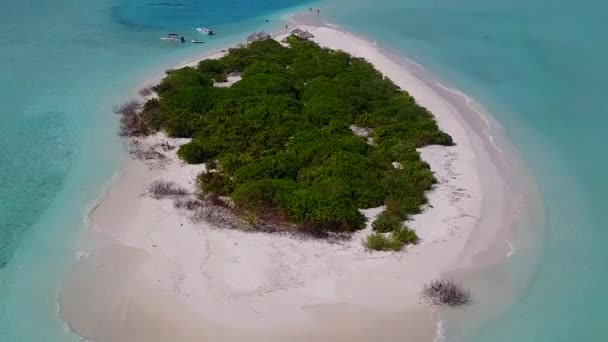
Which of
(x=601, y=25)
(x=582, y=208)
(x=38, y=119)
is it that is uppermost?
(x=601, y=25)

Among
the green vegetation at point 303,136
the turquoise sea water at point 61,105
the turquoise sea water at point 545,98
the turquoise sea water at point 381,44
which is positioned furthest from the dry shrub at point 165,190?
the turquoise sea water at point 545,98

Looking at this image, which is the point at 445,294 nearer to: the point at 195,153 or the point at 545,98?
the point at 195,153

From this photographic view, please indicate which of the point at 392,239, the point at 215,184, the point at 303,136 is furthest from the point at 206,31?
the point at 392,239

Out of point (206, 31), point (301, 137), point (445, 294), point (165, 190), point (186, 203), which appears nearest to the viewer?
point (445, 294)

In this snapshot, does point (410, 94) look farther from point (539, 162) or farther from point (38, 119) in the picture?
point (38, 119)

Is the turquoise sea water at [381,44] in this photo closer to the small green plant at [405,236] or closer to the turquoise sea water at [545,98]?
the turquoise sea water at [545,98]

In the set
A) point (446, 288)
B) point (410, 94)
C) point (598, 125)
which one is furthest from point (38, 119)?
point (598, 125)

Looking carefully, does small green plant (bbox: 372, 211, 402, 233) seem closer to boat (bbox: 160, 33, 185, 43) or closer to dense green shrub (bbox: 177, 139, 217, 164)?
dense green shrub (bbox: 177, 139, 217, 164)
